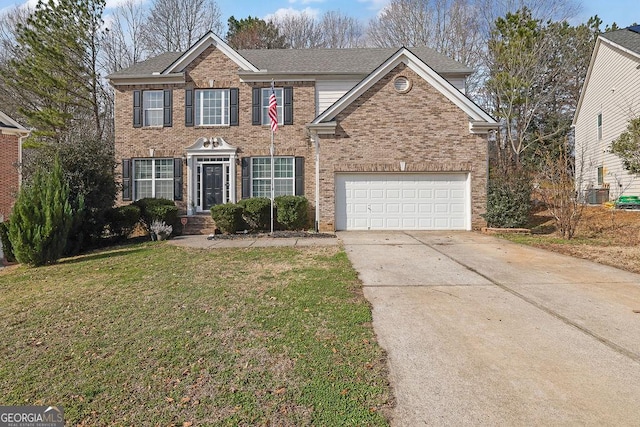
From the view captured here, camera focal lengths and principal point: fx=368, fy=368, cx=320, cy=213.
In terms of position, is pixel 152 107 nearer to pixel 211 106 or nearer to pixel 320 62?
pixel 211 106

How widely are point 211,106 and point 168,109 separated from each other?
179 centimetres

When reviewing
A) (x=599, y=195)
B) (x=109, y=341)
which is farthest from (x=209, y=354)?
(x=599, y=195)

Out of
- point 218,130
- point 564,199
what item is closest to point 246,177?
point 218,130

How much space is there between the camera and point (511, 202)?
12.2 meters

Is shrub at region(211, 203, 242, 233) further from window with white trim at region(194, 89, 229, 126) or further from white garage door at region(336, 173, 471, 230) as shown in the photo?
window with white trim at region(194, 89, 229, 126)

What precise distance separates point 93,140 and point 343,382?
12065mm

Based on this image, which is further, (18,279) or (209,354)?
(18,279)

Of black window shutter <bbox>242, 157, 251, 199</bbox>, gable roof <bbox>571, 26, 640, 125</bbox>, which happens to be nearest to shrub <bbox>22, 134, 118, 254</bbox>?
black window shutter <bbox>242, 157, 251, 199</bbox>

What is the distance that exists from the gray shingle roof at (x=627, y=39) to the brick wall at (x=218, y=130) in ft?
49.6

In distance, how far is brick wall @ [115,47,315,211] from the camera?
49.4 ft

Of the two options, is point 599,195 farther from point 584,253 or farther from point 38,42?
point 38,42

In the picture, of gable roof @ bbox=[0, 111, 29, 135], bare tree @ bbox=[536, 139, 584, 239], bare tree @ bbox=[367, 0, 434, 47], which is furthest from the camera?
bare tree @ bbox=[367, 0, 434, 47]

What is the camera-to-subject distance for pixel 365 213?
13219mm

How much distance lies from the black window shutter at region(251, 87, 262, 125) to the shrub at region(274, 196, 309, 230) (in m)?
4.00
